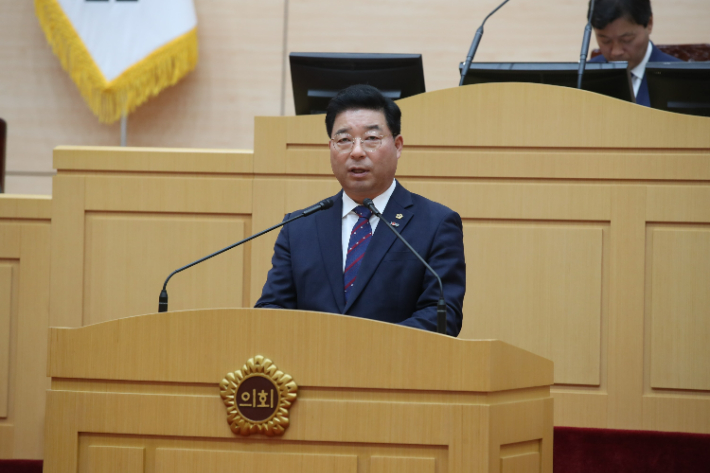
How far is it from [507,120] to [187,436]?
1429mm

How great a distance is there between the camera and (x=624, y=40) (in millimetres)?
3008

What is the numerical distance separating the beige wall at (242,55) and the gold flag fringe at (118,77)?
0.64 ft

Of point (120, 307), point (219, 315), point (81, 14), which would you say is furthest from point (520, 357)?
point (81, 14)

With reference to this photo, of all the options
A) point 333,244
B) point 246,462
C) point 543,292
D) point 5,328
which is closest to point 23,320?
point 5,328

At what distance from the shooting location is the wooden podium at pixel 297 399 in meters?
1.28

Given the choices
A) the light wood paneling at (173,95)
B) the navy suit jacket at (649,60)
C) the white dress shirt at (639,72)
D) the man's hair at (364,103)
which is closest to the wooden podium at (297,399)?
the man's hair at (364,103)

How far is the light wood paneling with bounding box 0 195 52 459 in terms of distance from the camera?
2385mm

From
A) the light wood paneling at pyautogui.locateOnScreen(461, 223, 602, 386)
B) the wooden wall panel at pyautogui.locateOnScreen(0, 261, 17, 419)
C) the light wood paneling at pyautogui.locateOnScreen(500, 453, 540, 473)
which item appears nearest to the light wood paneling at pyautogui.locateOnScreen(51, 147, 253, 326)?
the wooden wall panel at pyautogui.locateOnScreen(0, 261, 17, 419)

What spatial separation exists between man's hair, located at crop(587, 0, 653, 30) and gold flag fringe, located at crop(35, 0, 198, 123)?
1.93 meters

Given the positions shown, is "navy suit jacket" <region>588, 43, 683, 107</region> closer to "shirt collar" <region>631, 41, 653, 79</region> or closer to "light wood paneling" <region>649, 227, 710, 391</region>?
"shirt collar" <region>631, 41, 653, 79</region>

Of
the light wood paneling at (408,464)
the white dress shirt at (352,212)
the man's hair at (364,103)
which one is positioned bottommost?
the light wood paneling at (408,464)

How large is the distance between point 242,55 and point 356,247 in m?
2.47

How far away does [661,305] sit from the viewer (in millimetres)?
2230

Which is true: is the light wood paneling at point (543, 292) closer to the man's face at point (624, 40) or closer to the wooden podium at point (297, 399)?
the wooden podium at point (297, 399)
